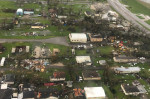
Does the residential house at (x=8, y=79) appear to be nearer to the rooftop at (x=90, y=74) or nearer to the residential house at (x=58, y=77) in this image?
the residential house at (x=58, y=77)

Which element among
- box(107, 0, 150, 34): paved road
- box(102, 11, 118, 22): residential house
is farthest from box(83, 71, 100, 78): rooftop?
box(107, 0, 150, 34): paved road

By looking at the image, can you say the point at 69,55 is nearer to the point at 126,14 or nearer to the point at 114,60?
the point at 114,60

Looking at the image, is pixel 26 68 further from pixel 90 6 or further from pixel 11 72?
pixel 90 6

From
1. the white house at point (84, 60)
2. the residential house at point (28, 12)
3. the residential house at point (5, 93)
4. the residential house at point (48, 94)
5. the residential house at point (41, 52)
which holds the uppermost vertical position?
the residential house at point (28, 12)

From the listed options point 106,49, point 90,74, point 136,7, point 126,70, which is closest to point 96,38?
point 106,49

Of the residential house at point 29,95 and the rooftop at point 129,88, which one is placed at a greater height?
the residential house at point 29,95

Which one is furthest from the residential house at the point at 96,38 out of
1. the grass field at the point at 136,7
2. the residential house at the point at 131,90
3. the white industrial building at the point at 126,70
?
the grass field at the point at 136,7
